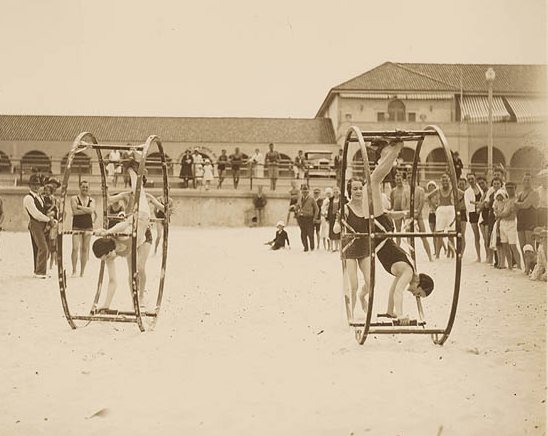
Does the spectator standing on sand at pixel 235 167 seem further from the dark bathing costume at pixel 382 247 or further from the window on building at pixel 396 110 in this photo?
the dark bathing costume at pixel 382 247

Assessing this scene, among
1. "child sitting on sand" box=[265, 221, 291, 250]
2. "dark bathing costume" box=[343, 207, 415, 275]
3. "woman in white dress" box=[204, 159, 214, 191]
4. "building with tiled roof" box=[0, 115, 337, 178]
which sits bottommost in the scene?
"child sitting on sand" box=[265, 221, 291, 250]

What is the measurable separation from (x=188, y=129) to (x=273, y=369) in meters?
23.8

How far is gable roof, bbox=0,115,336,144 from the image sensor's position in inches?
1041

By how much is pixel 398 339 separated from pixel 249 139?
22.6m

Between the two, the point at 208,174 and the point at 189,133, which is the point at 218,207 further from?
the point at 189,133

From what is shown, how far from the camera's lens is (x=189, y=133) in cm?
2750

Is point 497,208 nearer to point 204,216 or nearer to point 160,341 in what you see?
point 160,341

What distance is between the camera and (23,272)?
338 inches

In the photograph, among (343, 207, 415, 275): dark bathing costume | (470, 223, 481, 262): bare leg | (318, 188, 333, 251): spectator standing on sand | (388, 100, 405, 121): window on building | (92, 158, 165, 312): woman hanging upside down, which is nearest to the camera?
(343, 207, 415, 275): dark bathing costume

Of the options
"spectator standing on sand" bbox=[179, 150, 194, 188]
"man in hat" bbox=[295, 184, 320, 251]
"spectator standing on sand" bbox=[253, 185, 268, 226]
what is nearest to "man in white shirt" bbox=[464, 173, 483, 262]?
"man in hat" bbox=[295, 184, 320, 251]

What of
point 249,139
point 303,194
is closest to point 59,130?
point 249,139

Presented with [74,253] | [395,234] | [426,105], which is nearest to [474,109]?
[426,105]

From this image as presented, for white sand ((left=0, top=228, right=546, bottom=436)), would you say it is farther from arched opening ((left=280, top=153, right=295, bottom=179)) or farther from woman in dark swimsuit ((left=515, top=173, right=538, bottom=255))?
arched opening ((left=280, top=153, right=295, bottom=179))

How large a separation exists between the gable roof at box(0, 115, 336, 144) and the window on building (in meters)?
3.09
